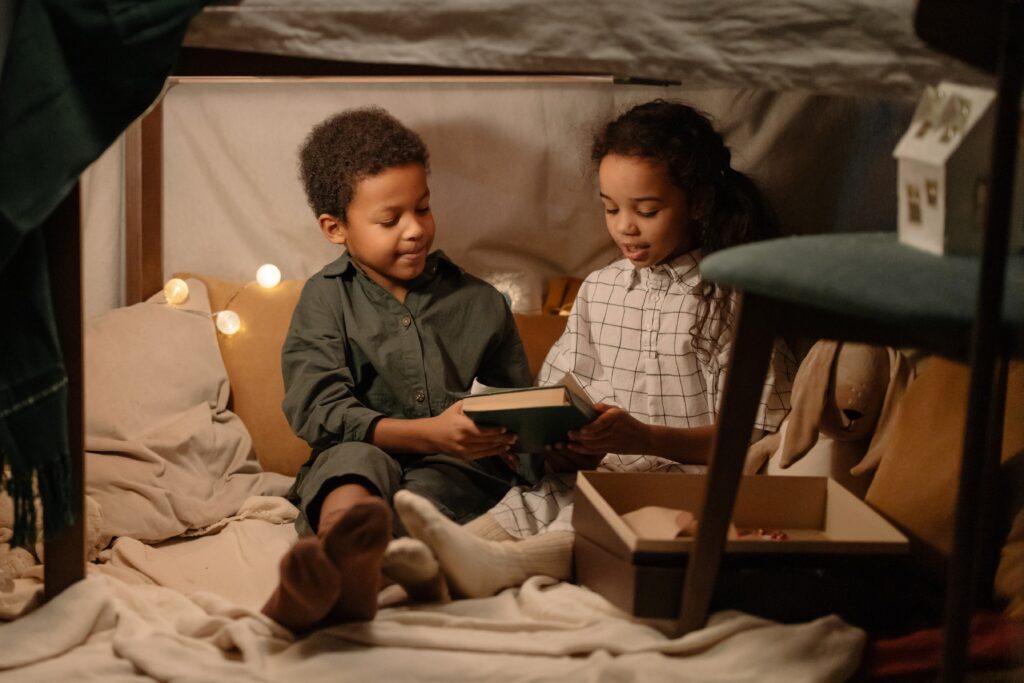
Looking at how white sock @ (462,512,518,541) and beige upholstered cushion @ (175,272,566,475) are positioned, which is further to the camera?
beige upholstered cushion @ (175,272,566,475)

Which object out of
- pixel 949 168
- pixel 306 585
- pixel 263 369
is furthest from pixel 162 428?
pixel 949 168

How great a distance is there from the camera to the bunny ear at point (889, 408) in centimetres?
136

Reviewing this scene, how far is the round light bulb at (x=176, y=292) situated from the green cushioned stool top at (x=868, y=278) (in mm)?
1164

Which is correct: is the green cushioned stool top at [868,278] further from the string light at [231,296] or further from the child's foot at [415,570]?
the string light at [231,296]

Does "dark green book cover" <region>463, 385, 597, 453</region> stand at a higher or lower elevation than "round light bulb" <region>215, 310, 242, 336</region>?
lower

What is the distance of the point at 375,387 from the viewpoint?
5.30ft

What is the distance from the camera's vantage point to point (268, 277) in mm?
1926

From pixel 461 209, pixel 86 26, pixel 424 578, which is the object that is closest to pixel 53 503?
pixel 424 578

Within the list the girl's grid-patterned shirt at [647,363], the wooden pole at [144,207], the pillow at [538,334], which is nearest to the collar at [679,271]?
the girl's grid-patterned shirt at [647,363]

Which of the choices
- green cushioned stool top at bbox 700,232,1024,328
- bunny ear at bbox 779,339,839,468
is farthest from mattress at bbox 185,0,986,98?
bunny ear at bbox 779,339,839,468

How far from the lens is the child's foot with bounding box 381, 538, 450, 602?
1.15 meters

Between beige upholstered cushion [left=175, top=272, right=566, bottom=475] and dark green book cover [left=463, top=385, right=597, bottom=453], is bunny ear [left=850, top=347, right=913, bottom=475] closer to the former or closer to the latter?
dark green book cover [left=463, top=385, right=597, bottom=453]

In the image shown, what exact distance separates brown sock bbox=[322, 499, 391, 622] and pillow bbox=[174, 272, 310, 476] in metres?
0.73

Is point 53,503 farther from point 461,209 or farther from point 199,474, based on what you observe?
point 461,209
